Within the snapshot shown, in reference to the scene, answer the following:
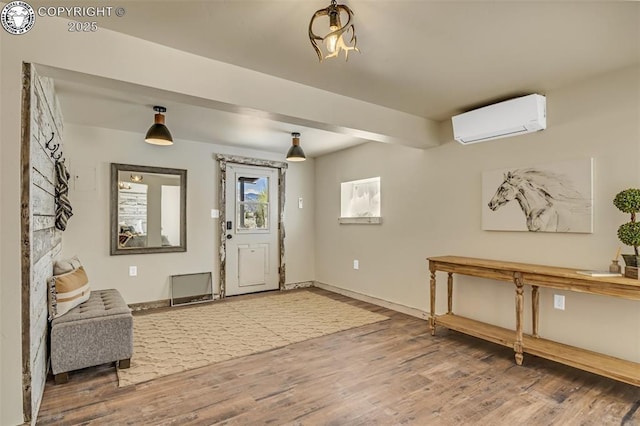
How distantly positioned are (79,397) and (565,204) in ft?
12.9

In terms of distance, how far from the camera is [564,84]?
274 cm

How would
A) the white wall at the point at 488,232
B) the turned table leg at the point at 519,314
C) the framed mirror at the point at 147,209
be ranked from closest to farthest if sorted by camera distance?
the white wall at the point at 488,232 → the turned table leg at the point at 519,314 → the framed mirror at the point at 147,209

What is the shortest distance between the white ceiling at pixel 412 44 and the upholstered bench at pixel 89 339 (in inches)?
66.5

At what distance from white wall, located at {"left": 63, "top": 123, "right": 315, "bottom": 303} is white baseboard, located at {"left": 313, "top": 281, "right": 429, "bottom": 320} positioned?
1.81 metres

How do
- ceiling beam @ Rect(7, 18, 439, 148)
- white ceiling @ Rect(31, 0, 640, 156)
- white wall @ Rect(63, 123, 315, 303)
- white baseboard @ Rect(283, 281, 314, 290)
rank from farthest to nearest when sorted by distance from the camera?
white baseboard @ Rect(283, 281, 314, 290) → white wall @ Rect(63, 123, 315, 303) → ceiling beam @ Rect(7, 18, 439, 148) → white ceiling @ Rect(31, 0, 640, 156)

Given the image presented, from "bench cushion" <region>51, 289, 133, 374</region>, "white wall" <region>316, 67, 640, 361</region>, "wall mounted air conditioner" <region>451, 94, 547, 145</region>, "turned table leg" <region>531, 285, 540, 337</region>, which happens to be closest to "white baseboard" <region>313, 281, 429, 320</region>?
"white wall" <region>316, 67, 640, 361</region>

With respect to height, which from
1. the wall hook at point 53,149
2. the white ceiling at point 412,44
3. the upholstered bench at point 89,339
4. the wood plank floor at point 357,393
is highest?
the white ceiling at point 412,44

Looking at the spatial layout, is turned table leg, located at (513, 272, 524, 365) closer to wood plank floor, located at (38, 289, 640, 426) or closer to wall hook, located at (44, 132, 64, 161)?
wood plank floor, located at (38, 289, 640, 426)


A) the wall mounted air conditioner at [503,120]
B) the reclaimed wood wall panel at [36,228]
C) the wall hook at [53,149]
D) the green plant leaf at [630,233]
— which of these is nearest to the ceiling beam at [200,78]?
the reclaimed wood wall panel at [36,228]

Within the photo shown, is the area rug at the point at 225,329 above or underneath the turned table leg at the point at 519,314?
underneath

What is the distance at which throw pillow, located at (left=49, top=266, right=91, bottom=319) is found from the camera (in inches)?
98.0

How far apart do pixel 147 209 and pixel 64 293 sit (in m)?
2.01

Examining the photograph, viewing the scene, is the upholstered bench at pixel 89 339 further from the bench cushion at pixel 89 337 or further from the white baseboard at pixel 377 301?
the white baseboard at pixel 377 301

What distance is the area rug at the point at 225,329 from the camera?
9.14 feet
